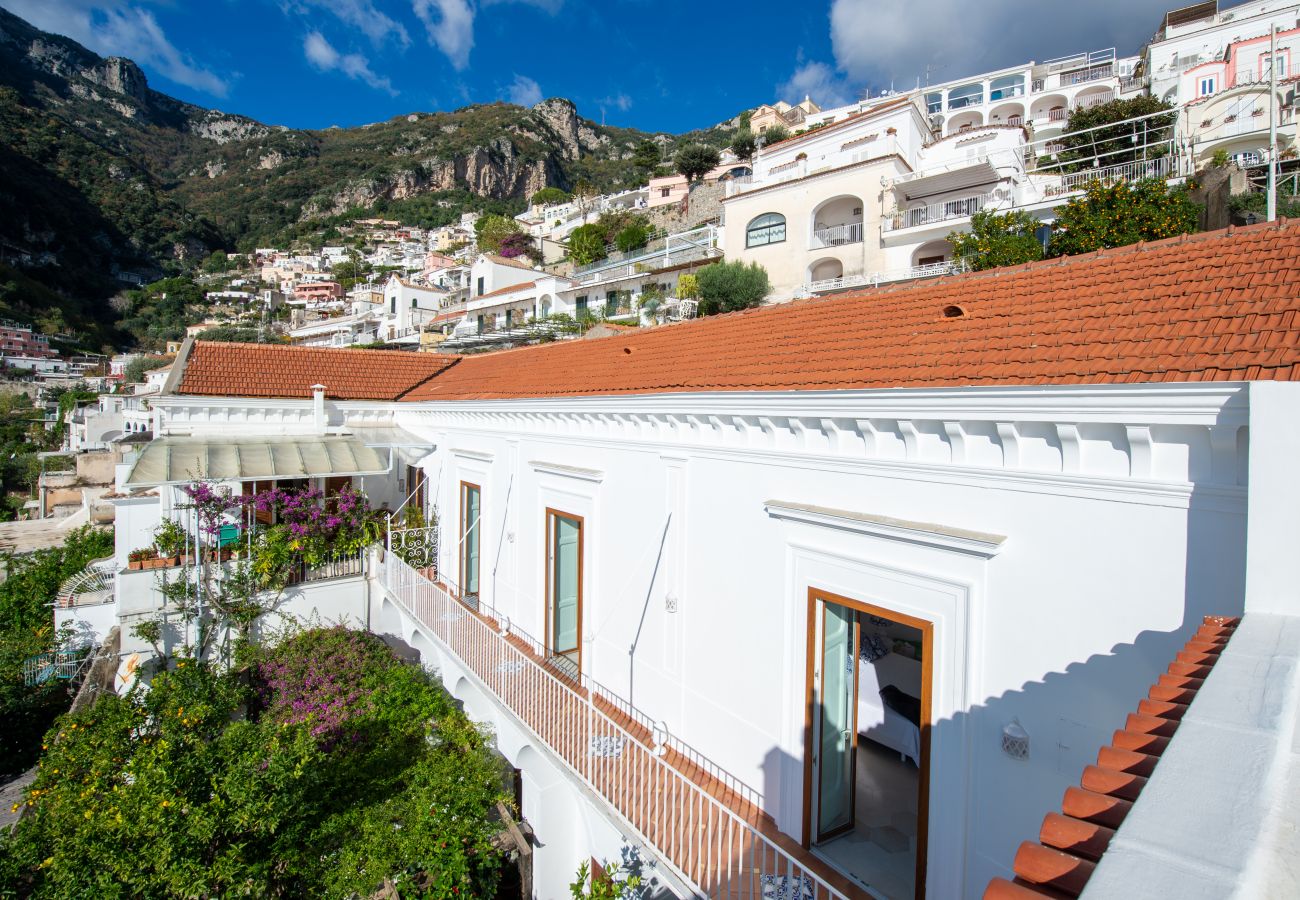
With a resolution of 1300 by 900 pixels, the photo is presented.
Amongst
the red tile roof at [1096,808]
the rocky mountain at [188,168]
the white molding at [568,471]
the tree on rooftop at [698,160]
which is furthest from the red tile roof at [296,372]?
the rocky mountain at [188,168]

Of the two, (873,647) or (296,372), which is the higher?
(296,372)

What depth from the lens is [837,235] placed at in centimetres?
2644

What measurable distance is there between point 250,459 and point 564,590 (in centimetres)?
703

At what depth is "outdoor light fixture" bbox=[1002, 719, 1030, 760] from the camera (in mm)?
3418

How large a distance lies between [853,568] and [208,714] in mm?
8155

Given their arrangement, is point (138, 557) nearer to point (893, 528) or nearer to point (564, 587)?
point (564, 587)

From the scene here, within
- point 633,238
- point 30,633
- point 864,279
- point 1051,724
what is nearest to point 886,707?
point 1051,724

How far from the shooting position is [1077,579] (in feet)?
10.7

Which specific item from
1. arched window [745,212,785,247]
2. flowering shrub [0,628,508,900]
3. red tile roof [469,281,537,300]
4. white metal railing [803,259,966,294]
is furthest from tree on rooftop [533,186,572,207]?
flowering shrub [0,628,508,900]

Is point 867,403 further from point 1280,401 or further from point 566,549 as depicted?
point 566,549

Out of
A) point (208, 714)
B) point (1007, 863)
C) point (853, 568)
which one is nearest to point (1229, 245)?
point (853, 568)

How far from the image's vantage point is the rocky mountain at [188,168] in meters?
75.7

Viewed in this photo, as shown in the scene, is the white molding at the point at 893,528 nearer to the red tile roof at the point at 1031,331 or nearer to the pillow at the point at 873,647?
the red tile roof at the point at 1031,331

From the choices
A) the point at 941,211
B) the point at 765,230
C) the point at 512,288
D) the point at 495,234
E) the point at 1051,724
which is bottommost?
the point at 1051,724
